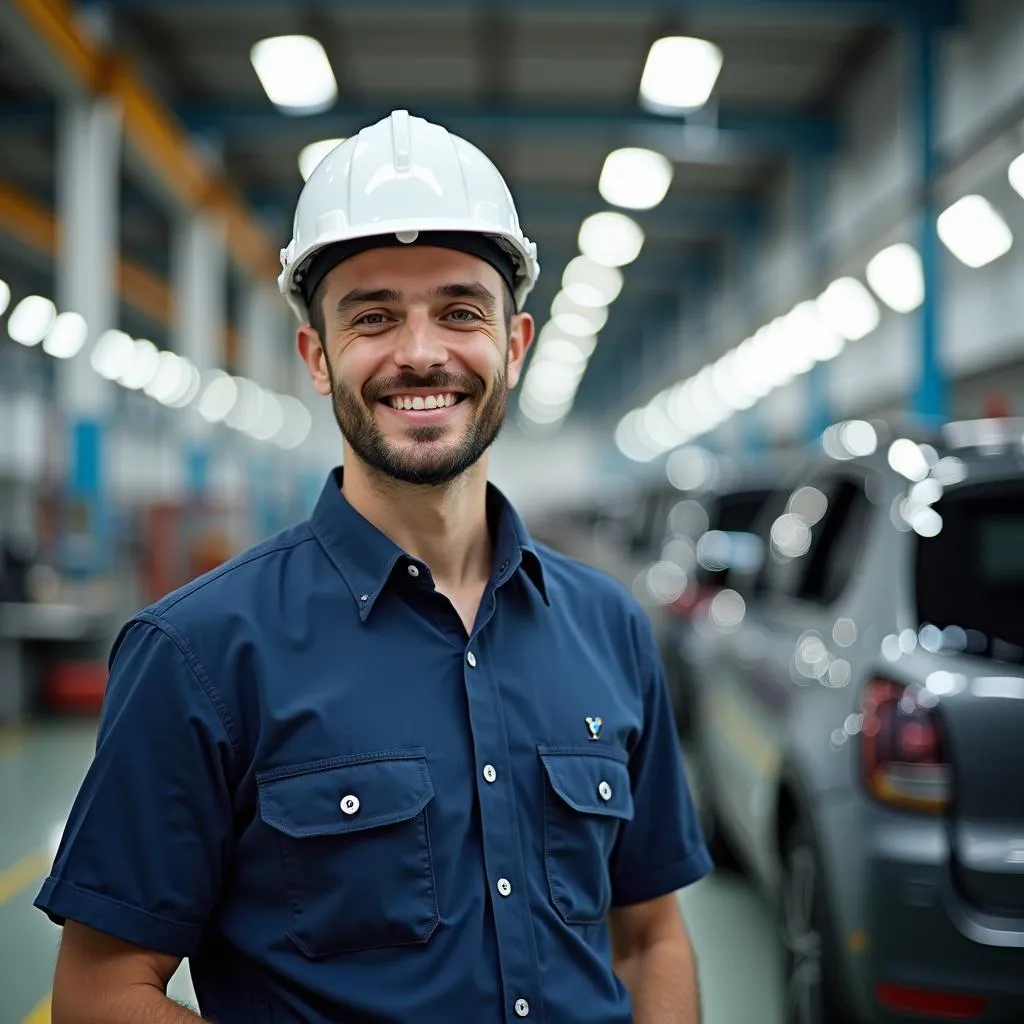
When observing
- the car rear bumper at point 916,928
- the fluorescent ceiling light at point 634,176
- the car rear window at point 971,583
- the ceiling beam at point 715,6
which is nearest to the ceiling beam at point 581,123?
the fluorescent ceiling light at point 634,176

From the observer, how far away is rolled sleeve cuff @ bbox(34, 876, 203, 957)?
1490 millimetres

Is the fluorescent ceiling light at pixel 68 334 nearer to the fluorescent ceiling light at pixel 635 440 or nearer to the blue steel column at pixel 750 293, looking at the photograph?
the blue steel column at pixel 750 293

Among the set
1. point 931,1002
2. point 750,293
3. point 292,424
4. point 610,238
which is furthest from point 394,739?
point 292,424

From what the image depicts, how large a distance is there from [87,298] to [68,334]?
0.47 m

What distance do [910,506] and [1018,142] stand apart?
7.39 meters

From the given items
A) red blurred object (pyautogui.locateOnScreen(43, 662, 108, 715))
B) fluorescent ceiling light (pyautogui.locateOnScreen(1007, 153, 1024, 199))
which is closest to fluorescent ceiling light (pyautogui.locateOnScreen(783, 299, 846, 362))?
fluorescent ceiling light (pyautogui.locateOnScreen(1007, 153, 1024, 199))

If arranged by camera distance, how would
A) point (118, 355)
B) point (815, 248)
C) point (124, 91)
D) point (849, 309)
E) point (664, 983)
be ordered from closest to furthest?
1. point (664, 983)
2. point (124, 91)
3. point (849, 309)
4. point (815, 248)
5. point (118, 355)

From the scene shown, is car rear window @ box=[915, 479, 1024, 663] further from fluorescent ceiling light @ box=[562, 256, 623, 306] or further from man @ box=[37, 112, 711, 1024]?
fluorescent ceiling light @ box=[562, 256, 623, 306]

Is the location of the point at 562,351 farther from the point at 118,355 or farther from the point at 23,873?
the point at 23,873

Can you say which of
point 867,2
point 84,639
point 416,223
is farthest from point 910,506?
Result: point 867,2

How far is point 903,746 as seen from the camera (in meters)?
2.98

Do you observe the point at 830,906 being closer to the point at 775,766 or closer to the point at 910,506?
the point at 775,766

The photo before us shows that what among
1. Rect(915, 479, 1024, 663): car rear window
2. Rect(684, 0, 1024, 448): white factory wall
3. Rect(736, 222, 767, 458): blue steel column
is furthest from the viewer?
Rect(736, 222, 767, 458): blue steel column

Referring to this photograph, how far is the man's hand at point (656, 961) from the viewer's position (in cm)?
187
